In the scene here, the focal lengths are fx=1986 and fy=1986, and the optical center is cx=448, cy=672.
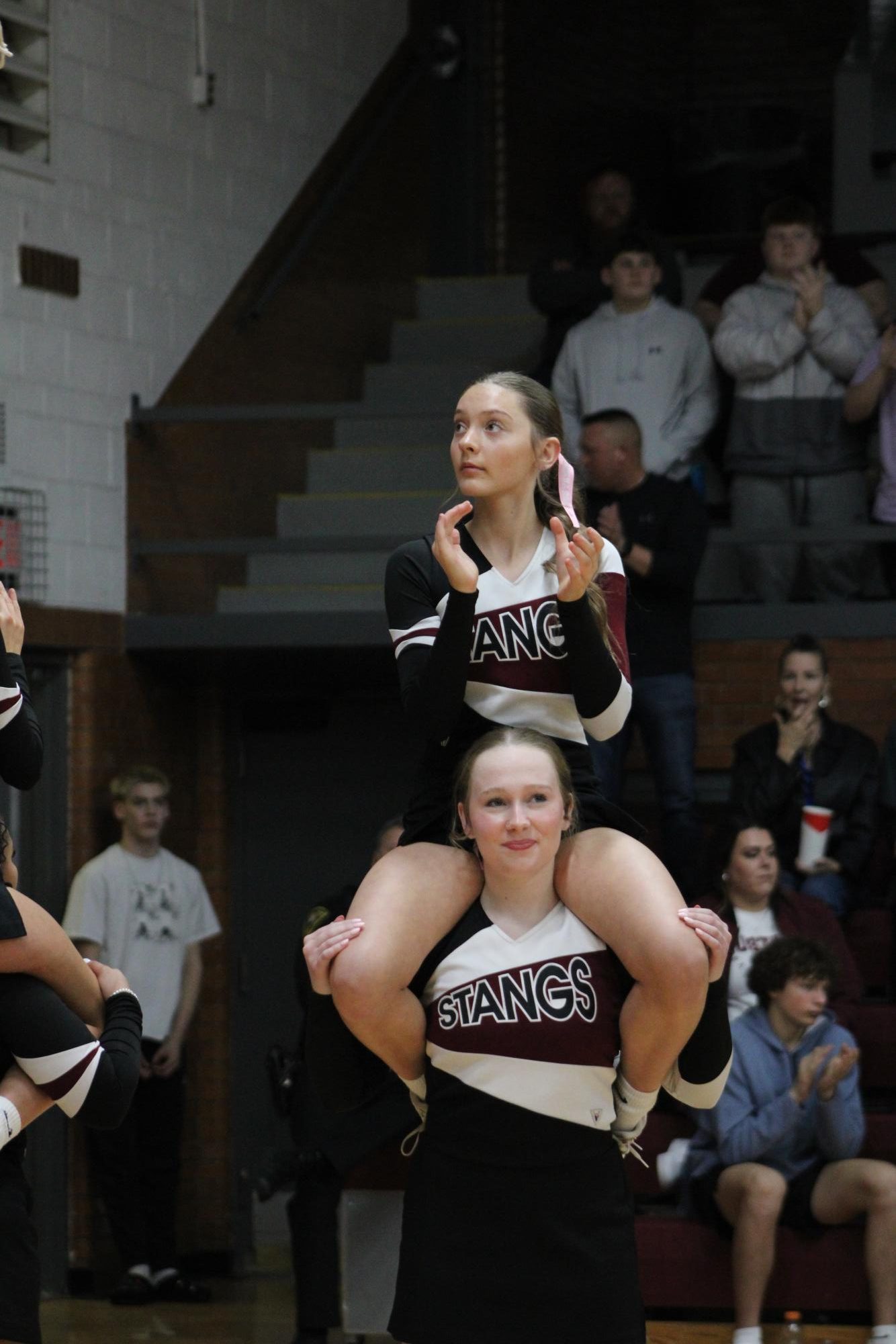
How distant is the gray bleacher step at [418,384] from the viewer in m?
8.15

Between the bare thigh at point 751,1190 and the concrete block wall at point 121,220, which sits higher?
the concrete block wall at point 121,220

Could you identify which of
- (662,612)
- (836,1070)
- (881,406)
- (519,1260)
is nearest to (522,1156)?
(519,1260)

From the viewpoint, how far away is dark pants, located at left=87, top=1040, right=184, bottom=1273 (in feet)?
21.8

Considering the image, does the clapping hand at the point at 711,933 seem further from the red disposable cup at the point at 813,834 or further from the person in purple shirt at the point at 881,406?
the person in purple shirt at the point at 881,406

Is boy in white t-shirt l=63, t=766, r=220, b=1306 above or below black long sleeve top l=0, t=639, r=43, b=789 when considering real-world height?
below

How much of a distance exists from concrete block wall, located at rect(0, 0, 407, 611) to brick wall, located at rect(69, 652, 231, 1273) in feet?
1.20

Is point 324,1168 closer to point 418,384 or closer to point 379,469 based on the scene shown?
point 379,469

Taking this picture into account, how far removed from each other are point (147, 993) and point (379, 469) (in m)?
2.31

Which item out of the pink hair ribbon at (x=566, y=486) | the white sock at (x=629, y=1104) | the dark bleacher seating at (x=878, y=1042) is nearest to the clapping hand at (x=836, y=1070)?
the dark bleacher seating at (x=878, y=1042)

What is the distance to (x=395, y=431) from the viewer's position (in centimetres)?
805

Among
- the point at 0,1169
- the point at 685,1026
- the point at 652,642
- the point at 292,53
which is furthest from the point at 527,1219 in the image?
the point at 292,53

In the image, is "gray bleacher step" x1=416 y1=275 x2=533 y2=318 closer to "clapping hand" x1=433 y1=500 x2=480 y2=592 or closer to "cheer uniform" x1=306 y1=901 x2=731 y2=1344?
"clapping hand" x1=433 y1=500 x2=480 y2=592

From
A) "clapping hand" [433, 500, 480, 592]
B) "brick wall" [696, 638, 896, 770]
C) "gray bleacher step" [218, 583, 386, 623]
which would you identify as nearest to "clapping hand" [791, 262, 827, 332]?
"brick wall" [696, 638, 896, 770]

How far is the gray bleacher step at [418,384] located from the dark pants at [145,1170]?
2.87 meters
